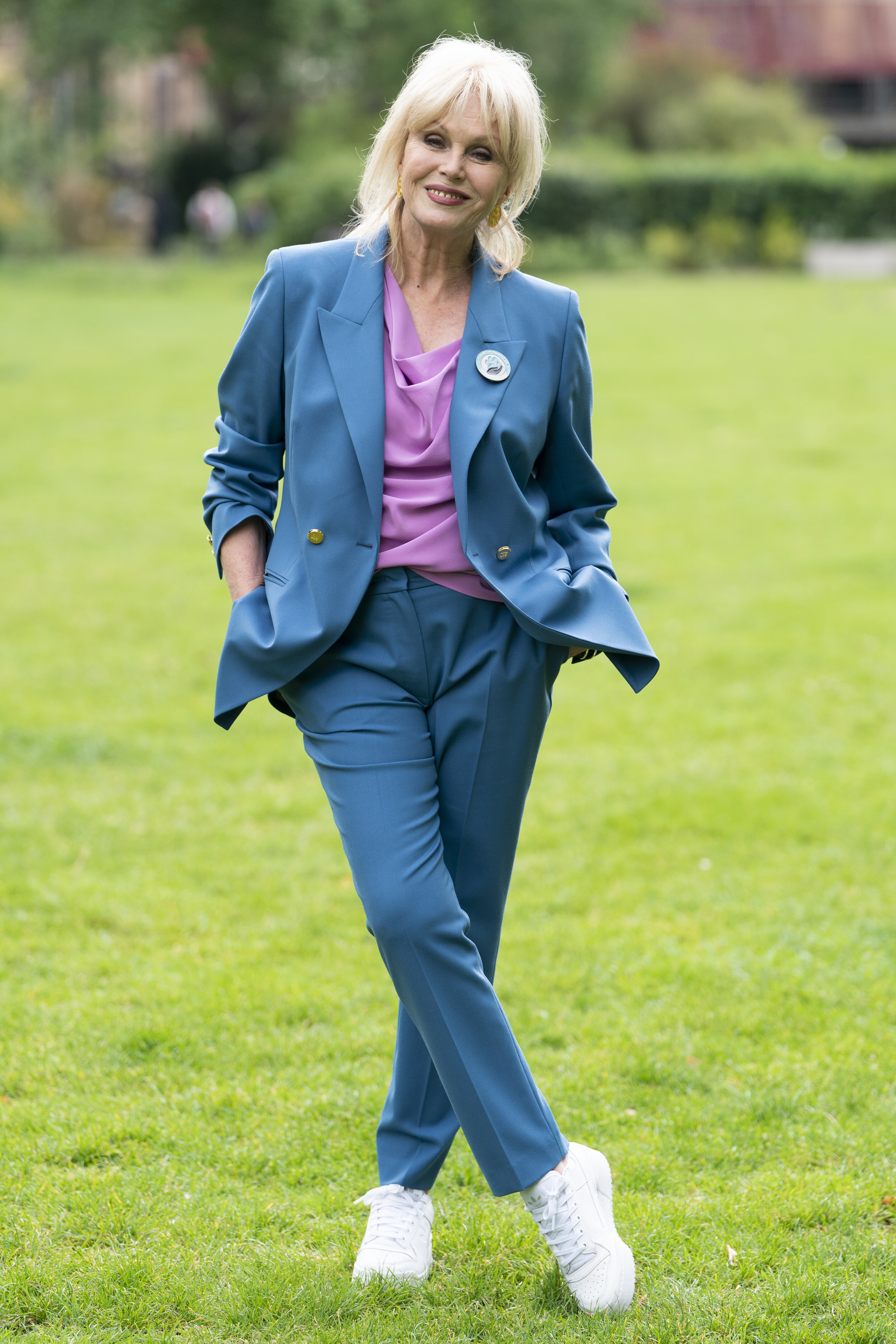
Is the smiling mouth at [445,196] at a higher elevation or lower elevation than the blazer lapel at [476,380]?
higher

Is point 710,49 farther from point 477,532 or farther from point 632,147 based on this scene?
point 477,532

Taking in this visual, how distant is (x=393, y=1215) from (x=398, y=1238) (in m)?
0.05

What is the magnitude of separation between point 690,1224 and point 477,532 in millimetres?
1674

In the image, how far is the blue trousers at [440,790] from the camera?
114 inches

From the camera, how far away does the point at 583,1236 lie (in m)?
3.02

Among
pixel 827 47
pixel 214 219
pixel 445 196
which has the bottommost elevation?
pixel 214 219

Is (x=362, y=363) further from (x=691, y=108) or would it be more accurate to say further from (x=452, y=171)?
(x=691, y=108)

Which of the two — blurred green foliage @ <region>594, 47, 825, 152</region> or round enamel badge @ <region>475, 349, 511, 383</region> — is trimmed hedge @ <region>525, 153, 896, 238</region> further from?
round enamel badge @ <region>475, 349, 511, 383</region>

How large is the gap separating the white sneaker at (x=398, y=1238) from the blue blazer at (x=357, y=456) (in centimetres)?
108

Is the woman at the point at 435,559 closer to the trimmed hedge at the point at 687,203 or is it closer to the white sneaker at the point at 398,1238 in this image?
the white sneaker at the point at 398,1238

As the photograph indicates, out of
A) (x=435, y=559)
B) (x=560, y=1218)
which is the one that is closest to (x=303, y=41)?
(x=435, y=559)

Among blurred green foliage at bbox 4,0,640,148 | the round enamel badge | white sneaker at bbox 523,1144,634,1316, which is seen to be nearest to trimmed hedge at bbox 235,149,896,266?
blurred green foliage at bbox 4,0,640,148

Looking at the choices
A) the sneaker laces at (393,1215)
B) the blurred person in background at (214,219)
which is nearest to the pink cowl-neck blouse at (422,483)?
the sneaker laces at (393,1215)

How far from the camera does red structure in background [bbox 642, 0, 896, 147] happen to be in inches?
2709
